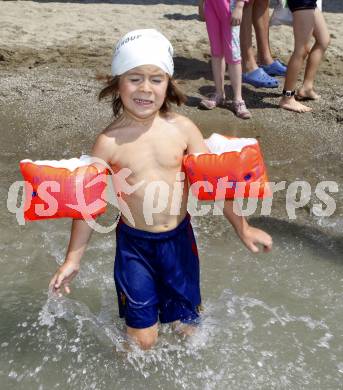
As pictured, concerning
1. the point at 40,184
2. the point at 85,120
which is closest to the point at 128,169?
the point at 40,184

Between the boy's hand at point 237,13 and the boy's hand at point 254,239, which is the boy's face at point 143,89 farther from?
the boy's hand at point 237,13

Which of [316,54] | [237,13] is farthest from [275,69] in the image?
[237,13]

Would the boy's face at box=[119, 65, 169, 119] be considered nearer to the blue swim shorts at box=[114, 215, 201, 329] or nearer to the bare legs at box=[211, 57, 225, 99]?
the blue swim shorts at box=[114, 215, 201, 329]

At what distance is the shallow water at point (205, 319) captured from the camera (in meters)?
3.58

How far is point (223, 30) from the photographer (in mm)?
6262

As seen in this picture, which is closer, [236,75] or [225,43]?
[225,43]

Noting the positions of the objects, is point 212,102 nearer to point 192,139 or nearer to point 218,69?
point 218,69

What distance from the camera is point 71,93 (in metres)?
7.12

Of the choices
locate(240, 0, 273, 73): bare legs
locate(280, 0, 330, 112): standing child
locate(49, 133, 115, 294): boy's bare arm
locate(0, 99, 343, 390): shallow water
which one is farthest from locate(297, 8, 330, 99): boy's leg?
locate(49, 133, 115, 294): boy's bare arm

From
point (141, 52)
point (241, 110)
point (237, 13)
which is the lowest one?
point (241, 110)

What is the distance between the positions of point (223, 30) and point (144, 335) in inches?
147

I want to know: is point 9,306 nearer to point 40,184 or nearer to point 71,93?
point 40,184

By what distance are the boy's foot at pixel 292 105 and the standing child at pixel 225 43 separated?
0.44 meters

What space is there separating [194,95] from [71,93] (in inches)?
52.5
